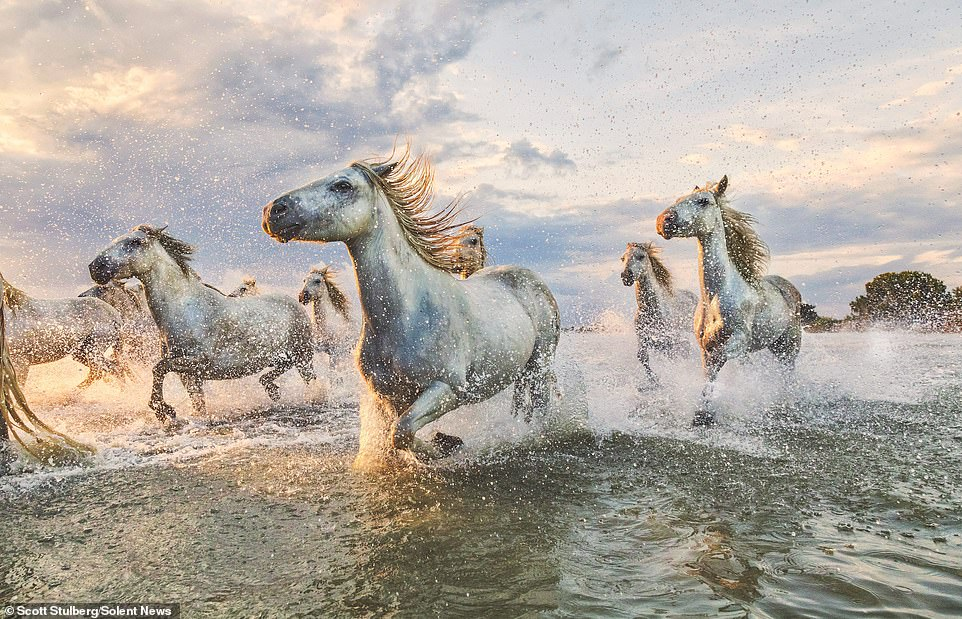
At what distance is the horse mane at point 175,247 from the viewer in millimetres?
7008

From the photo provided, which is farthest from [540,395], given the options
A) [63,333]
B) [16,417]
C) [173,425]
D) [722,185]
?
[63,333]

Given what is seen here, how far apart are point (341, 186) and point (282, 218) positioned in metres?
0.42

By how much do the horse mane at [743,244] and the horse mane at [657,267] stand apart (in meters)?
2.66

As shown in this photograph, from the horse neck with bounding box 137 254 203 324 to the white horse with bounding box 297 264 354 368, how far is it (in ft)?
8.86

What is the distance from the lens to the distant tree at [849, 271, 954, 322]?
28125 millimetres

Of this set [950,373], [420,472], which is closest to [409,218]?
[420,472]

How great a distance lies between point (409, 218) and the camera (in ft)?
14.2

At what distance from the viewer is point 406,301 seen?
156 inches

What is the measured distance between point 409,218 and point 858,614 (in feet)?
11.0

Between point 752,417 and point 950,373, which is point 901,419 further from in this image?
point 950,373

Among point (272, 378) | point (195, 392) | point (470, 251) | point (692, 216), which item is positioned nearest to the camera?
point (470, 251)

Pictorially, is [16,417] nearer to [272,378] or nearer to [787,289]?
[272,378]

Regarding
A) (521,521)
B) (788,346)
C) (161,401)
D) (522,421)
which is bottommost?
(521,521)

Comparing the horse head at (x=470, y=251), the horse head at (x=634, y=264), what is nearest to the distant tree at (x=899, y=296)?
the horse head at (x=634, y=264)
